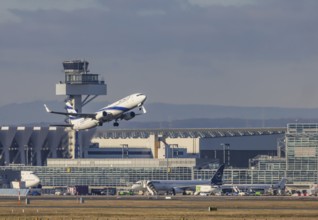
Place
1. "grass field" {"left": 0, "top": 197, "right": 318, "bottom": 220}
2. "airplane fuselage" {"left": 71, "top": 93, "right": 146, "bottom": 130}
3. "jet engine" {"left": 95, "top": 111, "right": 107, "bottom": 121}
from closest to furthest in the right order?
"grass field" {"left": 0, "top": 197, "right": 318, "bottom": 220} → "airplane fuselage" {"left": 71, "top": 93, "right": 146, "bottom": 130} → "jet engine" {"left": 95, "top": 111, "right": 107, "bottom": 121}

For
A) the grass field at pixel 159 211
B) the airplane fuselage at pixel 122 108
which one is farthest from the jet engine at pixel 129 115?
the grass field at pixel 159 211

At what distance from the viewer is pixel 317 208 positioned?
14862cm

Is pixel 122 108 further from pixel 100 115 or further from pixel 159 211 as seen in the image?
pixel 159 211

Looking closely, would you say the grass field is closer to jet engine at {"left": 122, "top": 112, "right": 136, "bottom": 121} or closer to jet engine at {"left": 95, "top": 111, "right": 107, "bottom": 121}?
jet engine at {"left": 122, "top": 112, "right": 136, "bottom": 121}

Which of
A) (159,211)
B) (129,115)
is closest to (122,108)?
(129,115)

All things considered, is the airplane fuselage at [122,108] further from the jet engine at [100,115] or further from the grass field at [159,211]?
the grass field at [159,211]

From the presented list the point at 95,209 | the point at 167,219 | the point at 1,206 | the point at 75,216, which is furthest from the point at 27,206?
the point at 167,219

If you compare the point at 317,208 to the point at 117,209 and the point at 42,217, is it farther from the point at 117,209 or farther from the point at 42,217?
the point at 42,217

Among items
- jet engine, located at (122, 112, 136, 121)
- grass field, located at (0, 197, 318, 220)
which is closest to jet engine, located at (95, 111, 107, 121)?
jet engine, located at (122, 112, 136, 121)

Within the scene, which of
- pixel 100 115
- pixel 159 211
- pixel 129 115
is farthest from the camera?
pixel 100 115

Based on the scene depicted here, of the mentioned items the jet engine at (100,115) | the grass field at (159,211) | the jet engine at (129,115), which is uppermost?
the jet engine at (100,115)

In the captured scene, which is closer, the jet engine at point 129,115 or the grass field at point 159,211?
the grass field at point 159,211

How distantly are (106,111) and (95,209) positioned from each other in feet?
105

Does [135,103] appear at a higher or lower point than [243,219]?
higher
